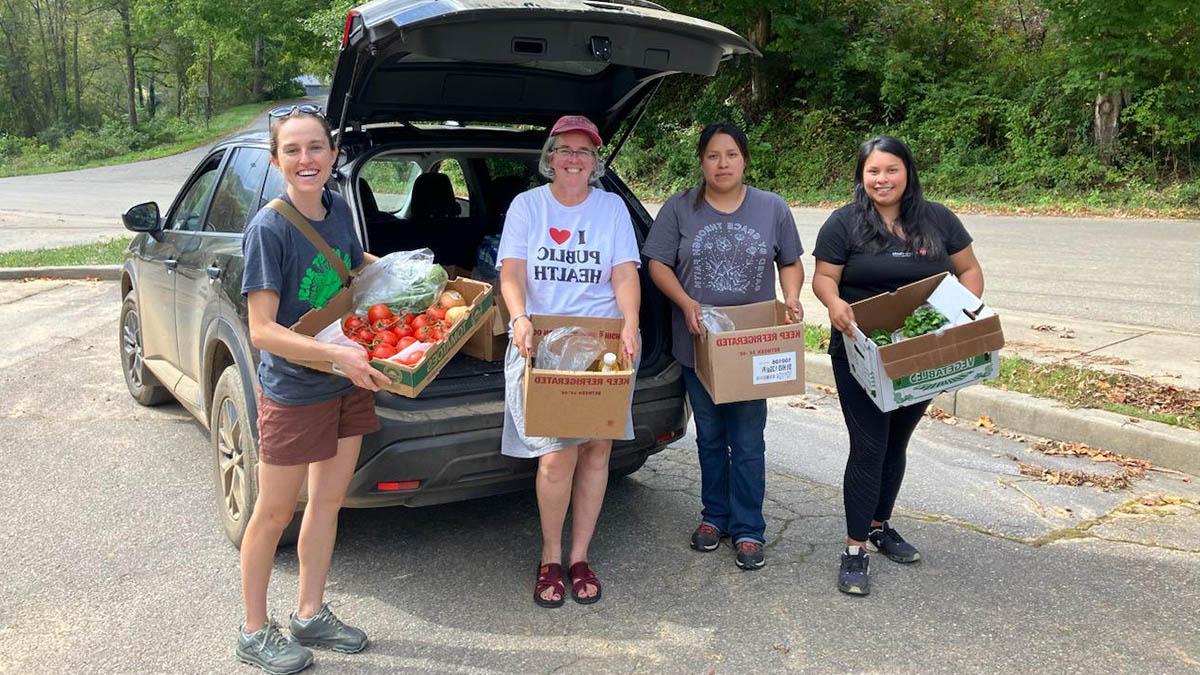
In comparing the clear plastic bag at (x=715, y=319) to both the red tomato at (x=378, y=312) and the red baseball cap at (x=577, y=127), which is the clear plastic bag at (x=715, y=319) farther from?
the red tomato at (x=378, y=312)

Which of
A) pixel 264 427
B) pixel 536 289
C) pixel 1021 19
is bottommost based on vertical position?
pixel 264 427

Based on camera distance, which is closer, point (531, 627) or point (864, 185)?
point (531, 627)

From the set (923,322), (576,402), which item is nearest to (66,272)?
(576,402)

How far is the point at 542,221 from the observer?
3.55 metres

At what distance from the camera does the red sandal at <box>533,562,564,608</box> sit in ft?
11.5

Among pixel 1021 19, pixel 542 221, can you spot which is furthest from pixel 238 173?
pixel 1021 19

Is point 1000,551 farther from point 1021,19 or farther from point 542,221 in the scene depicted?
point 1021,19

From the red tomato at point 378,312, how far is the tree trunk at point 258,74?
53.6 metres

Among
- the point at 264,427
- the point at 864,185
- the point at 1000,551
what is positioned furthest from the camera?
the point at 1000,551

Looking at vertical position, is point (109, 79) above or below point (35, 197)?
above

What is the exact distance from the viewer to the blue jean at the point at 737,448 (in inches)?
152

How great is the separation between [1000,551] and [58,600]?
3679mm

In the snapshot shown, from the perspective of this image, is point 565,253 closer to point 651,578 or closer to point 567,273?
point 567,273

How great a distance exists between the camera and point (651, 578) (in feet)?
12.2
